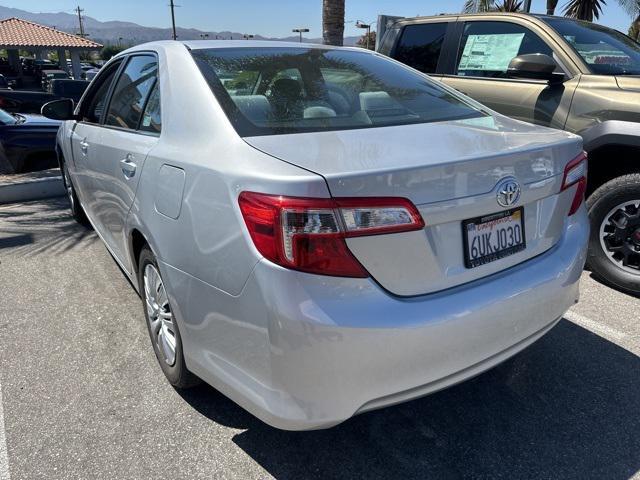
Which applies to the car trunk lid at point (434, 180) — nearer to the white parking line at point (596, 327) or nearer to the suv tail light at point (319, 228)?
the suv tail light at point (319, 228)

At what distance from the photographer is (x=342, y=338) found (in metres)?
1.65

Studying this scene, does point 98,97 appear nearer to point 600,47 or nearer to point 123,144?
point 123,144

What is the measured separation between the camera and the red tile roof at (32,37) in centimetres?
3412

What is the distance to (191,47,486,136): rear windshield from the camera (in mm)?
2211

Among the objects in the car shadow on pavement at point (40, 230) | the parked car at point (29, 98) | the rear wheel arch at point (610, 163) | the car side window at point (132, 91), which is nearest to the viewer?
the car side window at point (132, 91)

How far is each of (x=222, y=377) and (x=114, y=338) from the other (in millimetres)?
1475

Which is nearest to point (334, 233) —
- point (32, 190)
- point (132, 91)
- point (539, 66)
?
point (132, 91)

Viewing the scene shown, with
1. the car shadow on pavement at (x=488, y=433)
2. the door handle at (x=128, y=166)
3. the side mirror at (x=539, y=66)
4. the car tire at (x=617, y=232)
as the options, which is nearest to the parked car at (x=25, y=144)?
the door handle at (x=128, y=166)

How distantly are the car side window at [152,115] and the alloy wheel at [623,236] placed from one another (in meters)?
3.21

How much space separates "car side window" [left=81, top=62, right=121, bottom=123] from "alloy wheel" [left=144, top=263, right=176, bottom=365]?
5.11 ft

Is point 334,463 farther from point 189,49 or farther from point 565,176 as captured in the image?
point 189,49

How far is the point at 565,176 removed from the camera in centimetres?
222

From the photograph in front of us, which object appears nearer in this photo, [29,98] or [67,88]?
[29,98]

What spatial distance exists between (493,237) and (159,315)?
168 cm
